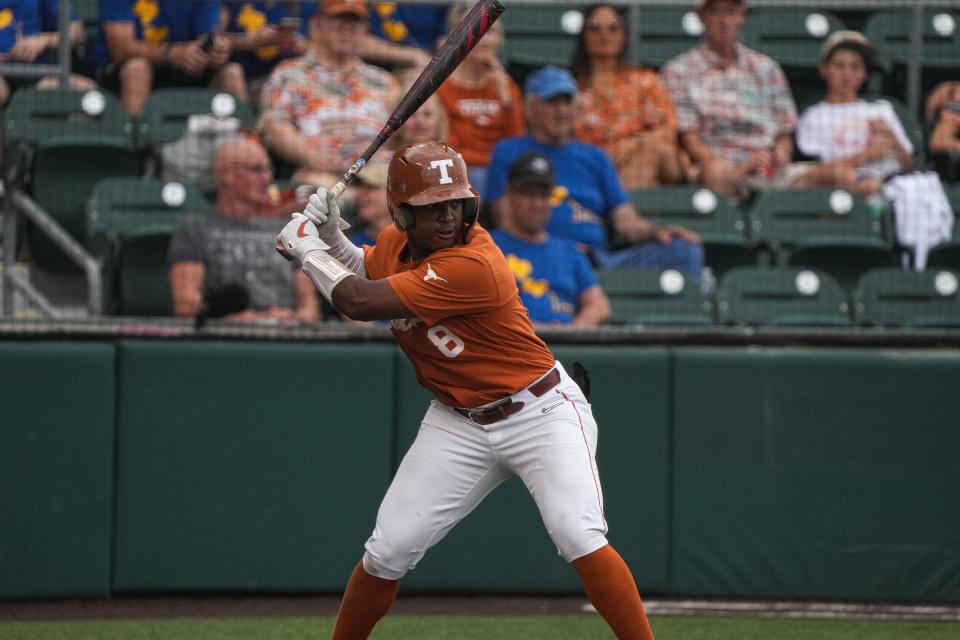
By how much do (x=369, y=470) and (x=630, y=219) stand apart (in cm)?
200

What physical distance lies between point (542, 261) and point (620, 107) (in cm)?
144

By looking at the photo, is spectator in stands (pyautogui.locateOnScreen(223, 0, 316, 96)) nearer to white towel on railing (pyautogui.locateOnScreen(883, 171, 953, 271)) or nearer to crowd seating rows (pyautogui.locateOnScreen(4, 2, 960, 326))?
crowd seating rows (pyautogui.locateOnScreen(4, 2, 960, 326))

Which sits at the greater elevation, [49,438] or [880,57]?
[880,57]

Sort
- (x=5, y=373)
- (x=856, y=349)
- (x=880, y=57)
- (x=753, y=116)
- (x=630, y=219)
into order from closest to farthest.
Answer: (x=5, y=373)
(x=856, y=349)
(x=630, y=219)
(x=753, y=116)
(x=880, y=57)

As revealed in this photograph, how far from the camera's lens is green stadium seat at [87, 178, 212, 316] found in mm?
5711

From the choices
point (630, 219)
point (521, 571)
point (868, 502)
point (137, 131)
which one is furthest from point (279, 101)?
point (868, 502)

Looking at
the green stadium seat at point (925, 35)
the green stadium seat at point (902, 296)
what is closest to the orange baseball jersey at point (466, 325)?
the green stadium seat at point (902, 296)

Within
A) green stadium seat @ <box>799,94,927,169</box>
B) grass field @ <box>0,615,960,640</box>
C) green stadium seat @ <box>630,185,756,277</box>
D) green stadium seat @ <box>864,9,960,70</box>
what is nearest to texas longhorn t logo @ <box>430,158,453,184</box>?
grass field @ <box>0,615,960,640</box>

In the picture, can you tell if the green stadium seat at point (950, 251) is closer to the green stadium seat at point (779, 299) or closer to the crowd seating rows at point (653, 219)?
the crowd seating rows at point (653, 219)

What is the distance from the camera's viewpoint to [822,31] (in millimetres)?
7910

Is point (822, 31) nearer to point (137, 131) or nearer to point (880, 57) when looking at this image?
point (880, 57)

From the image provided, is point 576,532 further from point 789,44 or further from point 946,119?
point 789,44

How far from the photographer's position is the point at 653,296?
605 centimetres

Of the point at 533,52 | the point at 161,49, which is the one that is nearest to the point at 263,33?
the point at 161,49
